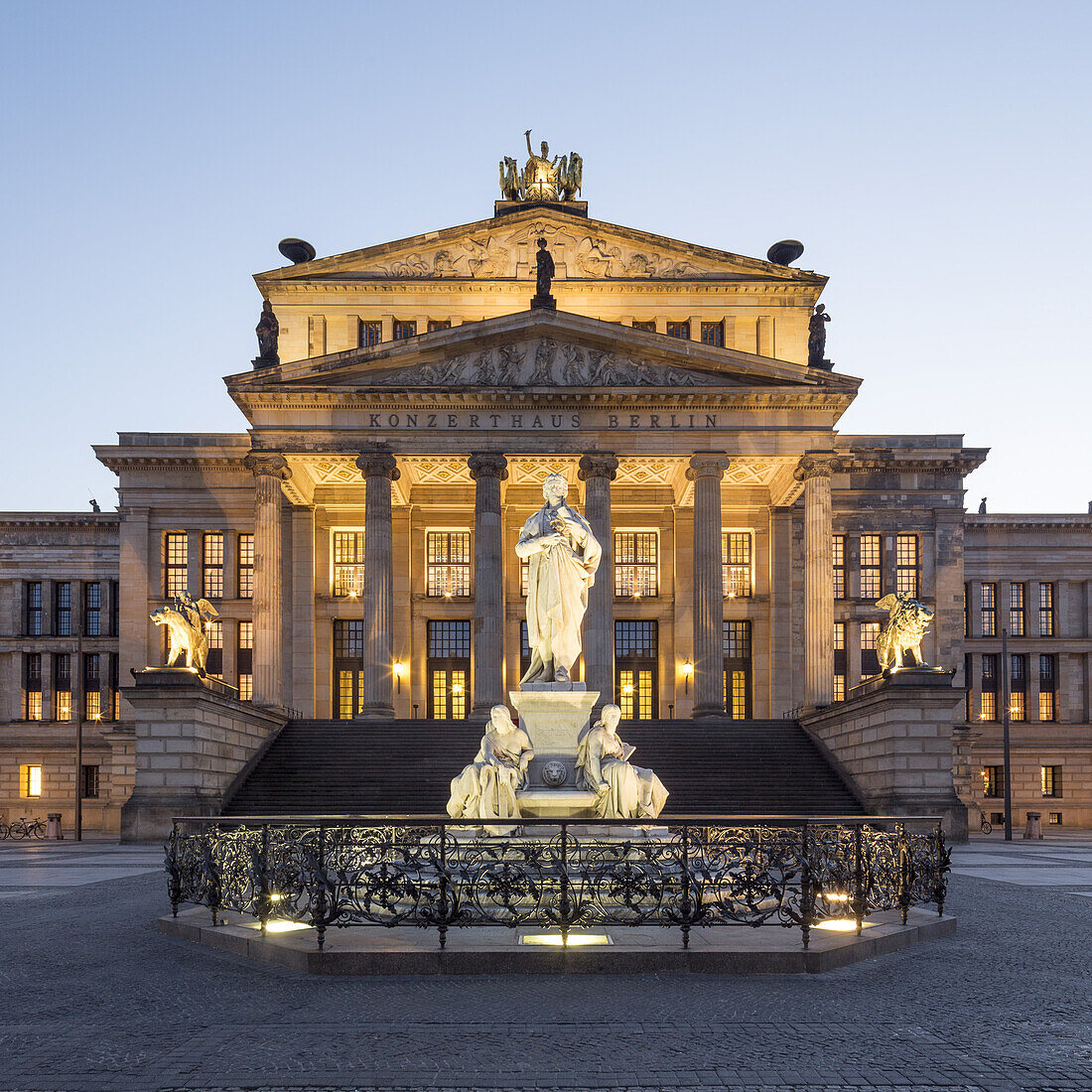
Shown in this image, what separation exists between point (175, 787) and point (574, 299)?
Result: 2995 cm

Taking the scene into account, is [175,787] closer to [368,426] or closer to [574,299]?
[368,426]

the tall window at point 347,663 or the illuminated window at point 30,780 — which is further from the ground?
the tall window at point 347,663

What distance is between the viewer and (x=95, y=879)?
83.4ft

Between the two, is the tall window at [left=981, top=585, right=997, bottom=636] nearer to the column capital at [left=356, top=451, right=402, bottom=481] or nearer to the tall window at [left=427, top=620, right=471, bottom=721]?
the tall window at [left=427, top=620, right=471, bottom=721]

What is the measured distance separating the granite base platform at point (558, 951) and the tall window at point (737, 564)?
144ft

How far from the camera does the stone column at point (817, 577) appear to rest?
47.9 metres

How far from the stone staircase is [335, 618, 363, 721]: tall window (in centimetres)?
1149

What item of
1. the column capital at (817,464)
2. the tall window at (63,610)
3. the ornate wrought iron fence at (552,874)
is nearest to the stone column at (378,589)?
the column capital at (817,464)

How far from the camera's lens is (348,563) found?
57.8 metres

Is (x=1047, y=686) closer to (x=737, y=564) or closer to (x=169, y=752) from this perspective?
(x=737, y=564)

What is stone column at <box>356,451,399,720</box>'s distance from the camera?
153 ft

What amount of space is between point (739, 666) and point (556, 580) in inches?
1642

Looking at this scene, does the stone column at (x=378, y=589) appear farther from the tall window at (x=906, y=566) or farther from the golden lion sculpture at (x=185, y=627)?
the tall window at (x=906, y=566)

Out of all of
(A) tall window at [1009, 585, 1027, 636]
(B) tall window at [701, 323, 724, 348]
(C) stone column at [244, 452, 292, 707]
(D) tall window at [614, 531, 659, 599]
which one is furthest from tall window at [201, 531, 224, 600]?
(A) tall window at [1009, 585, 1027, 636]
